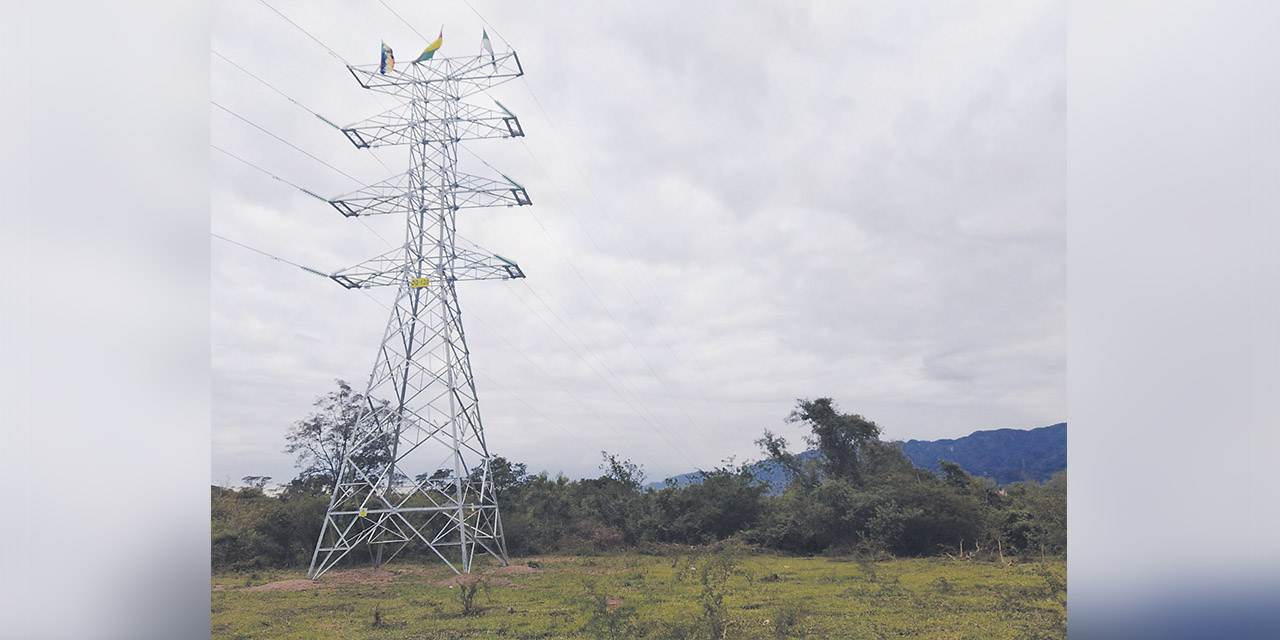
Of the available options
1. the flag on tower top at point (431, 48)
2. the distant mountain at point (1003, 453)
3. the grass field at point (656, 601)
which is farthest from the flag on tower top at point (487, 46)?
the distant mountain at point (1003, 453)

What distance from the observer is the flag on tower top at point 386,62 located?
34.3 ft

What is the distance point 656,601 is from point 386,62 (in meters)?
8.31

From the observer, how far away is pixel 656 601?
7.96 meters

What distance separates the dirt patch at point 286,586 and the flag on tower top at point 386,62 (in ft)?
23.8

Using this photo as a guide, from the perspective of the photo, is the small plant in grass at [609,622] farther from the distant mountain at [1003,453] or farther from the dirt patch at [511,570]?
the distant mountain at [1003,453]

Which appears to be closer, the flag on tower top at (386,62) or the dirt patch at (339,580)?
the dirt patch at (339,580)

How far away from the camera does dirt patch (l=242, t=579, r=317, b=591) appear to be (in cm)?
930

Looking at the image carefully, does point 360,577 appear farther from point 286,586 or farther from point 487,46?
point 487,46

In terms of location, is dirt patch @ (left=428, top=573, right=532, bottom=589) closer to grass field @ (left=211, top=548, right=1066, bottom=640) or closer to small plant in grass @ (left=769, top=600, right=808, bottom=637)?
grass field @ (left=211, top=548, right=1066, bottom=640)
